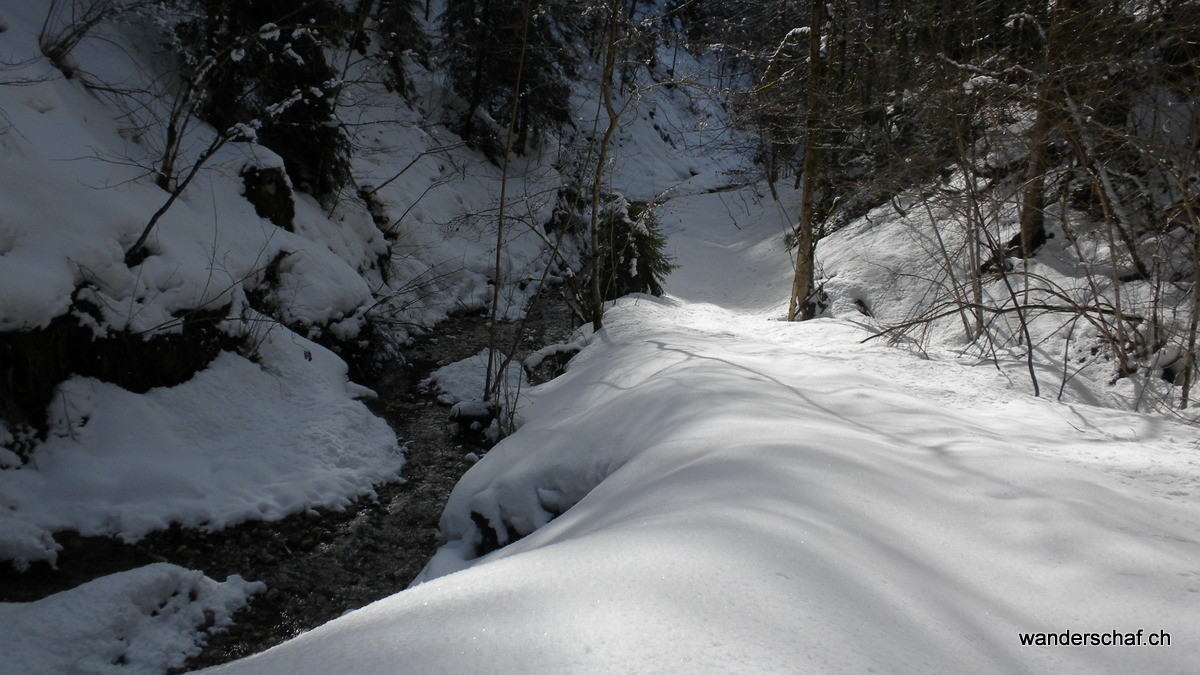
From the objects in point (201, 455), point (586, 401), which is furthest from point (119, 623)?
point (586, 401)

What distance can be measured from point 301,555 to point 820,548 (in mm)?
4377

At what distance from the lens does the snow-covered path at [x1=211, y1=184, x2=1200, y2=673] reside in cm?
143

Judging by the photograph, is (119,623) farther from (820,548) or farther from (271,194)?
(271,194)

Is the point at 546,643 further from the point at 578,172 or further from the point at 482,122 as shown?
the point at 482,122

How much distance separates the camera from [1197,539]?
2045 millimetres

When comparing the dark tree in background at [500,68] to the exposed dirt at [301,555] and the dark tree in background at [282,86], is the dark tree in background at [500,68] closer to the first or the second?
the dark tree in background at [282,86]

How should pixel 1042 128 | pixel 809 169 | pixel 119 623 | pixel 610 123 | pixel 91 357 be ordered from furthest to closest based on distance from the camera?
1. pixel 809 169
2. pixel 610 123
3. pixel 1042 128
4. pixel 91 357
5. pixel 119 623

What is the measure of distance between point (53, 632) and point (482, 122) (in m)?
16.4

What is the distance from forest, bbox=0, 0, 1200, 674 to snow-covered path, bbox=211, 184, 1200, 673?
0.02m

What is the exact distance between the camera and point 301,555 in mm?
4832

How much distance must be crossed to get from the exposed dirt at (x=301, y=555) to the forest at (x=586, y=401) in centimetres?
3

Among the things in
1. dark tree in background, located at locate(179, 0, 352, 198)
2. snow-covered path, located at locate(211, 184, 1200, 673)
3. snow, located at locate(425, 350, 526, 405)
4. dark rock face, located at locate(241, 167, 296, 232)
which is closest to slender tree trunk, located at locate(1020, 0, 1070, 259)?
snow-covered path, located at locate(211, 184, 1200, 673)

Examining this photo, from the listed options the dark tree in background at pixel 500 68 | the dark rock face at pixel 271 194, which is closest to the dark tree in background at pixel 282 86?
the dark rock face at pixel 271 194

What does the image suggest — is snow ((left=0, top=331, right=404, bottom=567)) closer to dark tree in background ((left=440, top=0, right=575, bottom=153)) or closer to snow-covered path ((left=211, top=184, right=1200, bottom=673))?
snow-covered path ((left=211, top=184, right=1200, bottom=673))
